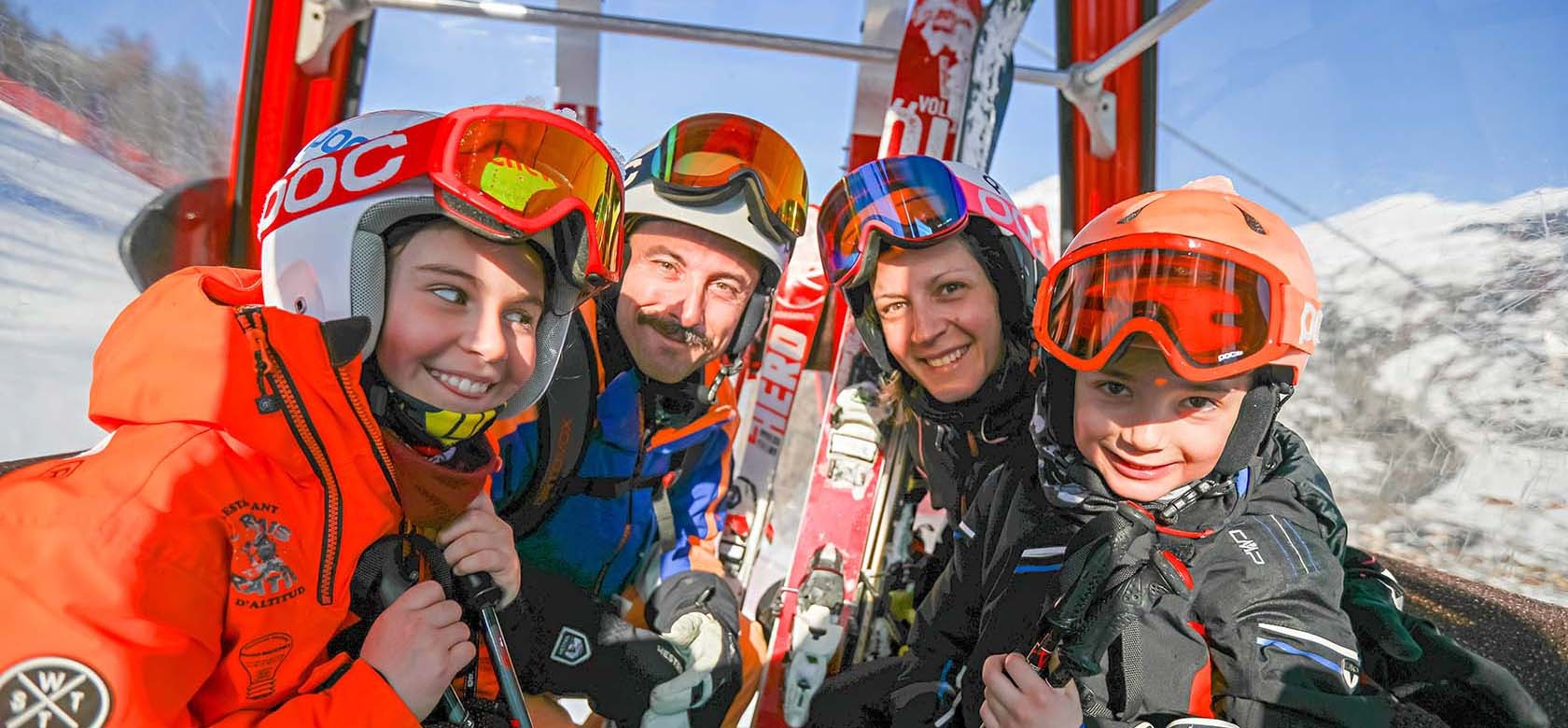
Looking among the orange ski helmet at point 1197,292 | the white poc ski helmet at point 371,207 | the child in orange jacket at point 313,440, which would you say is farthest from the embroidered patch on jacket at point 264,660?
the orange ski helmet at point 1197,292

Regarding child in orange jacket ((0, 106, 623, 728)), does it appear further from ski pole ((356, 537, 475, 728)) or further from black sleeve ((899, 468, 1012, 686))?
black sleeve ((899, 468, 1012, 686))

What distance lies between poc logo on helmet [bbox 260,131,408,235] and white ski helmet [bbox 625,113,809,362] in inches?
37.0

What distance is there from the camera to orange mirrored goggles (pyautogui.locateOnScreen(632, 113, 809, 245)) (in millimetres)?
2385

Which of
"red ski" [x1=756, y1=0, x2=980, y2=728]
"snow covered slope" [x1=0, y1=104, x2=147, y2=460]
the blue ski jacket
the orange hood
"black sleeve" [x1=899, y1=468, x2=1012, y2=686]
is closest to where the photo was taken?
the orange hood

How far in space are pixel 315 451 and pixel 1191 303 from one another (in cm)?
138

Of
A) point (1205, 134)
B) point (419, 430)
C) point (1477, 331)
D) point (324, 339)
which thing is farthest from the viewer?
point (1205, 134)

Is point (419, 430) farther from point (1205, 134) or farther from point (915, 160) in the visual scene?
point (1205, 134)

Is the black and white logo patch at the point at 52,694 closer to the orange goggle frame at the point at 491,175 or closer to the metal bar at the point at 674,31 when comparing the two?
the orange goggle frame at the point at 491,175

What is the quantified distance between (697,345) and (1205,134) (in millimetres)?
2525

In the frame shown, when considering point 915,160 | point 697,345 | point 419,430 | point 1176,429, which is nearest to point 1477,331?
point 1176,429

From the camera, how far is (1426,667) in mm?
1836

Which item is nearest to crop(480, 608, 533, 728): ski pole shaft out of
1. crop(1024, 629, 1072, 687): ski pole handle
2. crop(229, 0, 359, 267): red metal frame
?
crop(1024, 629, 1072, 687): ski pole handle

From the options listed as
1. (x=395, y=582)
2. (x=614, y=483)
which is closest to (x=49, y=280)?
(x=614, y=483)

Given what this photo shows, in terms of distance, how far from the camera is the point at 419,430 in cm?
153
